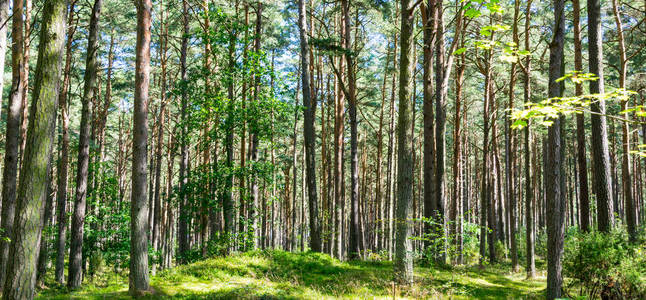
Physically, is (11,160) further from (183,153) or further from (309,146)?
(309,146)

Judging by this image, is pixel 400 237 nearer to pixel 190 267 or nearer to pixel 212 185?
pixel 190 267

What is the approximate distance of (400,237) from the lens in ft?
25.2

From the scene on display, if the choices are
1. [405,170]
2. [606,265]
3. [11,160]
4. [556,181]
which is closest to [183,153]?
[11,160]

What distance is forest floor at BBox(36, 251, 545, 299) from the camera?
289 inches

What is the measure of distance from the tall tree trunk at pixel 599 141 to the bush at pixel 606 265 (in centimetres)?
128

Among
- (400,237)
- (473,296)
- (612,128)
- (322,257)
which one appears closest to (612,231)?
(473,296)

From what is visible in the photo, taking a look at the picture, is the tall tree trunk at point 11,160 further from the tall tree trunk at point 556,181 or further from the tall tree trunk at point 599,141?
the tall tree trunk at point 599,141

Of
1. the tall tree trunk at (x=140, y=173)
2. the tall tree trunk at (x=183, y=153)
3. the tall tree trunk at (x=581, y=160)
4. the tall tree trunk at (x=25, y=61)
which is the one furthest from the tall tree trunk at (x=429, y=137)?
the tall tree trunk at (x=25, y=61)

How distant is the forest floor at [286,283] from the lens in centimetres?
734

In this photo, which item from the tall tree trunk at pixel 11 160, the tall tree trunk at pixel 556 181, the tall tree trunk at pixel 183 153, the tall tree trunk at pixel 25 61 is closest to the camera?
the tall tree trunk at pixel 556 181

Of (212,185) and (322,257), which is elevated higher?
(212,185)

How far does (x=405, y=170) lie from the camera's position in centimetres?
786

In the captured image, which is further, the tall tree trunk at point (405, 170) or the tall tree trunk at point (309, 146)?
the tall tree trunk at point (309, 146)

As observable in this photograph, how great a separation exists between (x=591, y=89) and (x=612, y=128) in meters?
24.8
